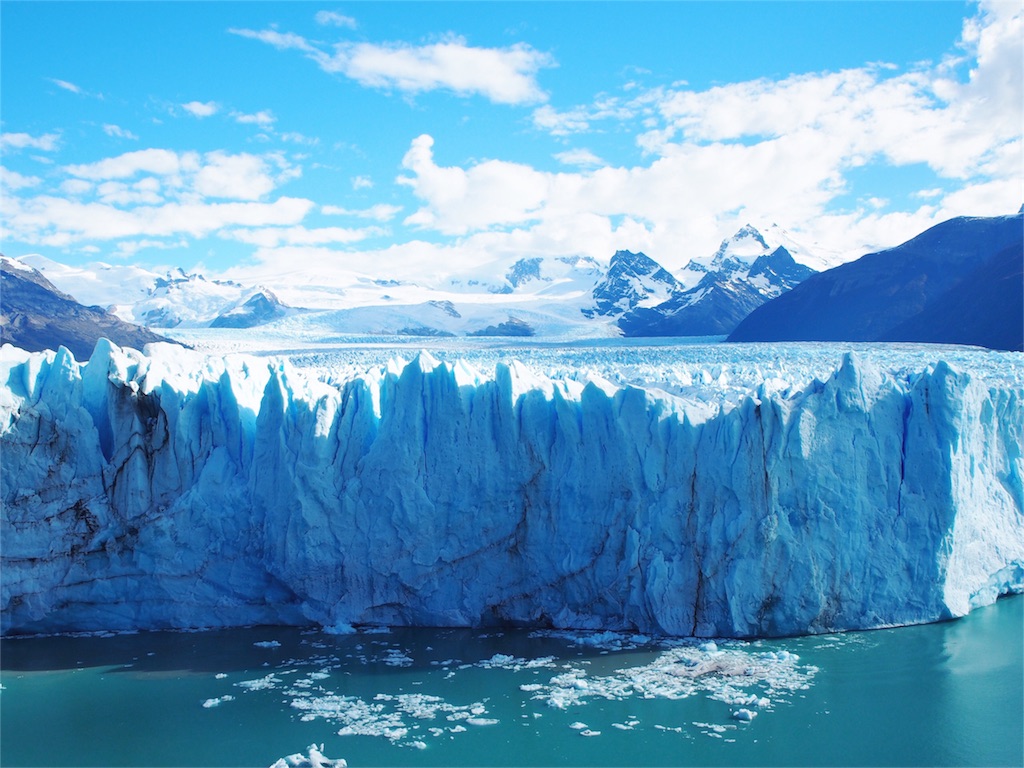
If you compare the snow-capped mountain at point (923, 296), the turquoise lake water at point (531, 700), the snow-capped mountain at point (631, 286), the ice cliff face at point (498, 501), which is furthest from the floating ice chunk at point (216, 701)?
the snow-capped mountain at point (631, 286)

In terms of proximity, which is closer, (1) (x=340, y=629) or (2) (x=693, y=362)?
(1) (x=340, y=629)

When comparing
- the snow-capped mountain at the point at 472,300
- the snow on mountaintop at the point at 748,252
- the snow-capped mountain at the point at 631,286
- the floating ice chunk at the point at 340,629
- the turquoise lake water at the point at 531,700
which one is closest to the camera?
the turquoise lake water at the point at 531,700

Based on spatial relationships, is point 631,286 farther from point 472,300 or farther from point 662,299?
point 472,300

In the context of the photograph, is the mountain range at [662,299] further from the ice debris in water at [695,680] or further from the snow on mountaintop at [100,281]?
the ice debris in water at [695,680]

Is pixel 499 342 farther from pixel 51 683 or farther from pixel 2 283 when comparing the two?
pixel 51 683

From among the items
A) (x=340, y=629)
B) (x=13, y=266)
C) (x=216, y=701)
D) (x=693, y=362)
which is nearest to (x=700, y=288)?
(x=13, y=266)

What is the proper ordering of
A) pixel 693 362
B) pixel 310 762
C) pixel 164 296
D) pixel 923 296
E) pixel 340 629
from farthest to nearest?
pixel 164 296, pixel 923 296, pixel 693 362, pixel 340 629, pixel 310 762
